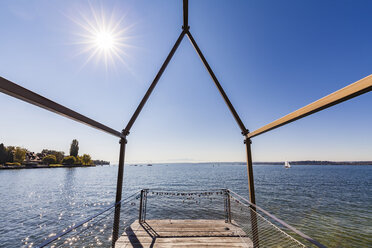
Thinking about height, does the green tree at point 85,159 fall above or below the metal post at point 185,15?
below

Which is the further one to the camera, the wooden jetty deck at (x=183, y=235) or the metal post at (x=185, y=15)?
the metal post at (x=185, y=15)

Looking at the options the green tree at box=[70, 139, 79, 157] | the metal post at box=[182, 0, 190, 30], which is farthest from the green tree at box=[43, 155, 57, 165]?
the metal post at box=[182, 0, 190, 30]

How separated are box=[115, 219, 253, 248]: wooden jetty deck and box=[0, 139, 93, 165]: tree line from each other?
9582 centimetres

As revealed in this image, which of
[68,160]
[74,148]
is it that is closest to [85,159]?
[68,160]

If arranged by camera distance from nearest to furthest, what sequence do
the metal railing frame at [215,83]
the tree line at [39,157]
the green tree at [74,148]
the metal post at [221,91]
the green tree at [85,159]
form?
the metal railing frame at [215,83] < the metal post at [221,91] < the tree line at [39,157] < the green tree at [74,148] < the green tree at [85,159]

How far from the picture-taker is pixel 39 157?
98250 mm

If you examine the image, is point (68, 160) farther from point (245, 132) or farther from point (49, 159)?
point (245, 132)

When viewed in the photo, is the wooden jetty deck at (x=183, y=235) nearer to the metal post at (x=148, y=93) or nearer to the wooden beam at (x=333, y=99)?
the metal post at (x=148, y=93)

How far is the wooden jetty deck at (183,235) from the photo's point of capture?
13.8ft

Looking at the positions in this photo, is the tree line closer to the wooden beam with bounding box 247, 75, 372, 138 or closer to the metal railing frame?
the metal railing frame

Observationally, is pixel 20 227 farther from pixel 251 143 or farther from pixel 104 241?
pixel 251 143

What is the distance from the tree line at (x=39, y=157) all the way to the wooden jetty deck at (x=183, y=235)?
95817 mm

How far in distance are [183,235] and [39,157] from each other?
13402 centimetres

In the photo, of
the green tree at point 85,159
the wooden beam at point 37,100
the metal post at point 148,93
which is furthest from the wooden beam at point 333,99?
the green tree at point 85,159
